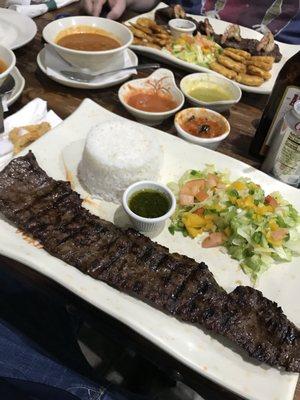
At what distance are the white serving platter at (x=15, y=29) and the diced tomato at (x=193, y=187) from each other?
7.91 ft

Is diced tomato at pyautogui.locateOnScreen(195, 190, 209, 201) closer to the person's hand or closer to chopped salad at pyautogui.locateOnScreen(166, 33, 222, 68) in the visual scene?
chopped salad at pyautogui.locateOnScreen(166, 33, 222, 68)

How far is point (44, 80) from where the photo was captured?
344cm

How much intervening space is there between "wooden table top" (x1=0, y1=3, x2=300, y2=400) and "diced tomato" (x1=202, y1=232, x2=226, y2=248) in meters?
0.89

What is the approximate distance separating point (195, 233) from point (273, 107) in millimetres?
1077

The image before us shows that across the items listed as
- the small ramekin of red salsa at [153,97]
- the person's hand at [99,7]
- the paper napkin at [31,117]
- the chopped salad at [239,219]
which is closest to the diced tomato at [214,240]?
the chopped salad at [239,219]

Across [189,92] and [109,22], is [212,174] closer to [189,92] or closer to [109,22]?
[189,92]

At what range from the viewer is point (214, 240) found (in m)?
2.25

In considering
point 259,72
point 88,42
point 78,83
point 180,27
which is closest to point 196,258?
point 78,83

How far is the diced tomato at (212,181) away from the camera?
2445 millimetres

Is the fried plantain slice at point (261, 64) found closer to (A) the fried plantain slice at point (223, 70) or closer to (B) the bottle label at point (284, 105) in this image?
(A) the fried plantain slice at point (223, 70)

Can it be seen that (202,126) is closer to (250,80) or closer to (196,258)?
(250,80)

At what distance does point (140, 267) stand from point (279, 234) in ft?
2.82

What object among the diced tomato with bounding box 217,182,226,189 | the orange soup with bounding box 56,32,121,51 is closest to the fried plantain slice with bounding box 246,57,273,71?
the orange soup with bounding box 56,32,121,51

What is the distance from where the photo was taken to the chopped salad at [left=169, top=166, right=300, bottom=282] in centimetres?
216
